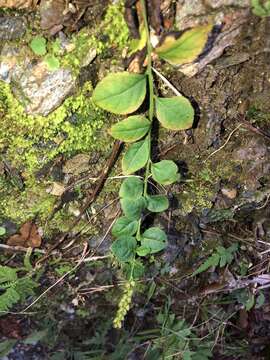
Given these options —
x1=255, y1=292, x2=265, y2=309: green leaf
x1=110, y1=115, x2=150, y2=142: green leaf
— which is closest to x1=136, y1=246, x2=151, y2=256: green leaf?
x1=110, y1=115, x2=150, y2=142: green leaf

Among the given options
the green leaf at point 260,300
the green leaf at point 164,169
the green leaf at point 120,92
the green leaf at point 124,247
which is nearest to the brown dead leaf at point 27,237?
the green leaf at point 124,247

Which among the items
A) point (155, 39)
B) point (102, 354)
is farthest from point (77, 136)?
point (102, 354)

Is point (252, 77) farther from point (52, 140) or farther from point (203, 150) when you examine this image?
point (52, 140)

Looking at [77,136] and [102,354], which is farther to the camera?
[102,354]

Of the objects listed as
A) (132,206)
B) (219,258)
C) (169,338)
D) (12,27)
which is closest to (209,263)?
(219,258)

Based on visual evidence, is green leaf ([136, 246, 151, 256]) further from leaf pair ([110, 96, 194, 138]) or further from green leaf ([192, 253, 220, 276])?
green leaf ([192, 253, 220, 276])

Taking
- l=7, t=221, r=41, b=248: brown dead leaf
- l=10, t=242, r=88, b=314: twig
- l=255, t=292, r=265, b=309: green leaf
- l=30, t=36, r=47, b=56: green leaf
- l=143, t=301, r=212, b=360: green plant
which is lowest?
l=255, t=292, r=265, b=309: green leaf

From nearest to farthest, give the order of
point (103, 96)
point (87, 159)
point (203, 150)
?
point (103, 96) → point (87, 159) → point (203, 150)
